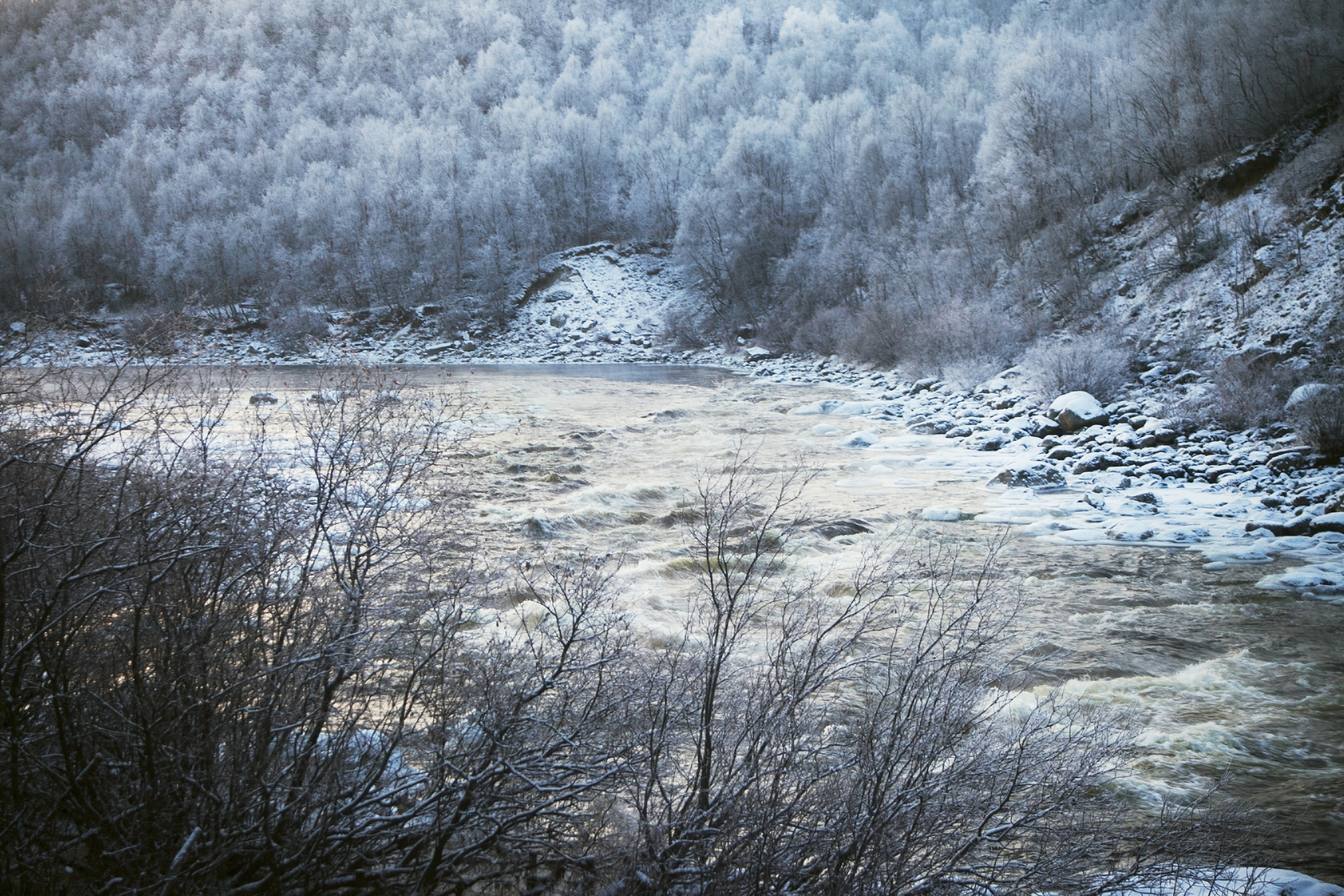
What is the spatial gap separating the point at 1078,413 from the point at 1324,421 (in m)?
3.99

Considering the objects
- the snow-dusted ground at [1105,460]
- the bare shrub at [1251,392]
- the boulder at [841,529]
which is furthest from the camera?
the bare shrub at [1251,392]

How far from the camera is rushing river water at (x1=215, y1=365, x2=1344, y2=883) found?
430 cm

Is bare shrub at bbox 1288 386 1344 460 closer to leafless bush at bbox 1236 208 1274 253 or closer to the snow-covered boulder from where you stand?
leafless bush at bbox 1236 208 1274 253

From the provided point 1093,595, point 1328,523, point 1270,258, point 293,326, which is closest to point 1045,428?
point 1328,523

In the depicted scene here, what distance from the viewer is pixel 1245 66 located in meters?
19.9

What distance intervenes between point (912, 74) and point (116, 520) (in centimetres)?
6409

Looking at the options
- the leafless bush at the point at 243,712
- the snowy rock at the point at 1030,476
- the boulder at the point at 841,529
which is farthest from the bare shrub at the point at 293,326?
the leafless bush at the point at 243,712

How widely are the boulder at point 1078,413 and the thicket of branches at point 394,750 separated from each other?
11134 millimetres

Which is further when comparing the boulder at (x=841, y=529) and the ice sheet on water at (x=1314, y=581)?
the boulder at (x=841, y=529)

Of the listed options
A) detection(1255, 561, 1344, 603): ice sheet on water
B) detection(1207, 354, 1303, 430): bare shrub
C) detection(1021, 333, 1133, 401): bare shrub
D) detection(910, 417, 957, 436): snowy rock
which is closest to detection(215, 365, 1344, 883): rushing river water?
detection(1255, 561, 1344, 603): ice sheet on water

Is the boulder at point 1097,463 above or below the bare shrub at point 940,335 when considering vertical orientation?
below

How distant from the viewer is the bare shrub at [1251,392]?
430 inches

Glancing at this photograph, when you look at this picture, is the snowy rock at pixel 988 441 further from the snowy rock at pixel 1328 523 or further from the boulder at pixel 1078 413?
the snowy rock at pixel 1328 523

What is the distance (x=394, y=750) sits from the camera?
3.00 meters
